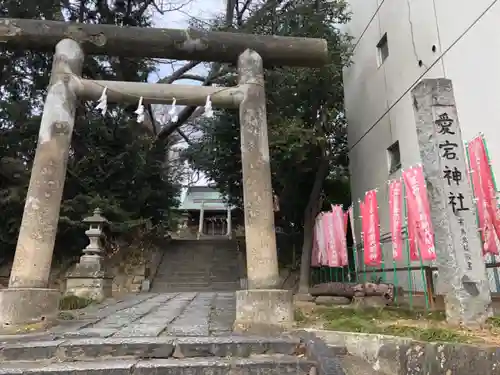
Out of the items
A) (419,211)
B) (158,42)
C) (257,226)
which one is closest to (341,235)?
(419,211)

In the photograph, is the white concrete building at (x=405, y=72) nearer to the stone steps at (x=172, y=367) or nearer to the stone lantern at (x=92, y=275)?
the stone steps at (x=172, y=367)

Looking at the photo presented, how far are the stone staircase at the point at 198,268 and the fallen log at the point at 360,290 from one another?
20.1ft

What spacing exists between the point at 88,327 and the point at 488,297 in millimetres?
5167

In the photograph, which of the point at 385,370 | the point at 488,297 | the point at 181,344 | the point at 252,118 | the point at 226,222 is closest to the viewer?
the point at 385,370

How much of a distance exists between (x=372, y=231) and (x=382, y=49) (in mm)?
6225

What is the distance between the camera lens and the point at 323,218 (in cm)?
1255

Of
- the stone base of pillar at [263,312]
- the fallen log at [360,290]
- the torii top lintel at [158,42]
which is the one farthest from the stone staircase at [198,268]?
the torii top lintel at [158,42]

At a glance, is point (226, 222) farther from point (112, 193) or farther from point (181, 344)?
point (181, 344)

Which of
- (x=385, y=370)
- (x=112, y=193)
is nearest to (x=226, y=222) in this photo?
(x=112, y=193)

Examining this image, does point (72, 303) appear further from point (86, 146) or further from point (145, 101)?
point (86, 146)

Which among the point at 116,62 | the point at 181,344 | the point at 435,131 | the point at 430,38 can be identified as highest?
the point at 116,62

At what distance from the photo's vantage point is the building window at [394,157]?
11.0 metres

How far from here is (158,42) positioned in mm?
6789

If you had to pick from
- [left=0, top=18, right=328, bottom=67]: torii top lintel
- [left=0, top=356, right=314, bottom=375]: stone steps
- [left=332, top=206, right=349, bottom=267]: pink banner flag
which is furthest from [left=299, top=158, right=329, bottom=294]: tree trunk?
[left=0, top=356, right=314, bottom=375]: stone steps
